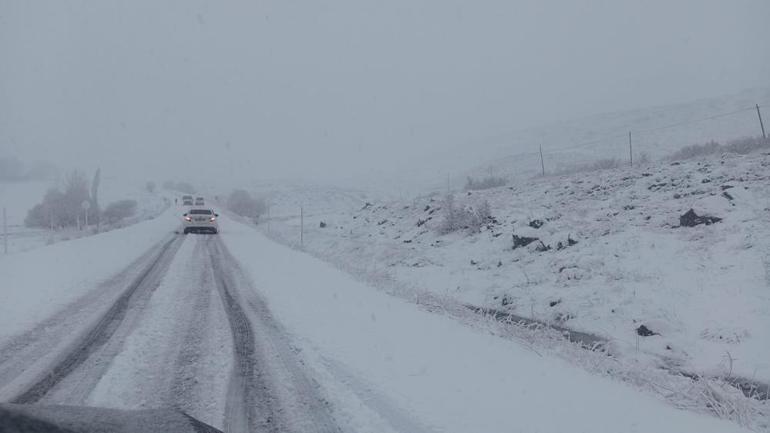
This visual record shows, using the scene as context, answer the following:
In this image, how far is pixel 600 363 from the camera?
22.9 feet

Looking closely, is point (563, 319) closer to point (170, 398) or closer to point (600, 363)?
point (600, 363)

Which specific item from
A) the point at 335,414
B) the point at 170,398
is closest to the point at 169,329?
the point at 170,398

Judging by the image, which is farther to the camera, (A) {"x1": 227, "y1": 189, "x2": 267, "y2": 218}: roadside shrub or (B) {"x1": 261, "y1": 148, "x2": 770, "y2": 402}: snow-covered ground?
(A) {"x1": 227, "y1": 189, "x2": 267, "y2": 218}: roadside shrub

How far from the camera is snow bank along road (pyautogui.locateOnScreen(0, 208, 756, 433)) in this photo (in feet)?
14.8

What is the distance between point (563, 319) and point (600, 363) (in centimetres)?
384

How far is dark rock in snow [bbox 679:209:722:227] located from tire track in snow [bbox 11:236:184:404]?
1339 cm

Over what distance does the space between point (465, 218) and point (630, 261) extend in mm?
8184

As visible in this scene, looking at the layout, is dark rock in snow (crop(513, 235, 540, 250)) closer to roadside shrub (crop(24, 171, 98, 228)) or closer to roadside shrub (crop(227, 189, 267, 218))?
roadside shrub (crop(24, 171, 98, 228))

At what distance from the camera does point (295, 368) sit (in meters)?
5.76

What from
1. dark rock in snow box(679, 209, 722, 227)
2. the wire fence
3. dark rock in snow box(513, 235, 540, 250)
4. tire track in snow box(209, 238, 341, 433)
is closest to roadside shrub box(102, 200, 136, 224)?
the wire fence

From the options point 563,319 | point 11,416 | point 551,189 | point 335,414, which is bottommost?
point 563,319

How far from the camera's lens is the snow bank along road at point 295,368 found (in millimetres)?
4496

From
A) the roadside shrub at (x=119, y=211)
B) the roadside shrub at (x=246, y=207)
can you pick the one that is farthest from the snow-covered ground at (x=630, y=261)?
the roadside shrub at (x=119, y=211)

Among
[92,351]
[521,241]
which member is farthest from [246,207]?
[92,351]
